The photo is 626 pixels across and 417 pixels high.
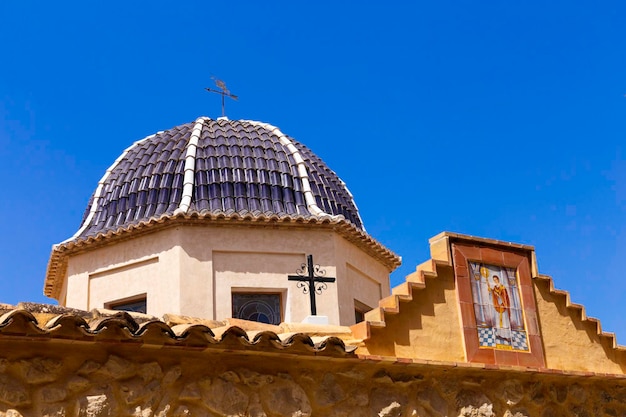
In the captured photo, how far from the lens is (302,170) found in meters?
14.3

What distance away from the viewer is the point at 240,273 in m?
12.7

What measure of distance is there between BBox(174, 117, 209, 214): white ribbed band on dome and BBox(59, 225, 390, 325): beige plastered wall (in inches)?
16.9

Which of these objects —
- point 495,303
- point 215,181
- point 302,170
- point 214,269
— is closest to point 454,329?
point 495,303

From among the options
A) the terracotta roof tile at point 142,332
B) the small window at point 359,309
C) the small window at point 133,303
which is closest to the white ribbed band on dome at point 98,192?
the small window at point 133,303

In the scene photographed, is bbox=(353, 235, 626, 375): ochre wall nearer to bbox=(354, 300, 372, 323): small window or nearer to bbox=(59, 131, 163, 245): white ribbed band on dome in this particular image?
bbox=(354, 300, 372, 323): small window

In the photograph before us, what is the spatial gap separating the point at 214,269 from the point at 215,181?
1675mm

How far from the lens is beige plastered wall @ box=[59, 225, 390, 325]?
12438 millimetres

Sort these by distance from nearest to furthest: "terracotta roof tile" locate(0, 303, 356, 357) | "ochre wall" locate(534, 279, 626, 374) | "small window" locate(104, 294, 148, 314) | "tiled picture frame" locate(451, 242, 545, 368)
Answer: "terracotta roof tile" locate(0, 303, 356, 357) → "tiled picture frame" locate(451, 242, 545, 368) → "ochre wall" locate(534, 279, 626, 374) → "small window" locate(104, 294, 148, 314)

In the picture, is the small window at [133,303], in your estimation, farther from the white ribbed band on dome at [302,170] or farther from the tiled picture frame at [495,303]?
the tiled picture frame at [495,303]

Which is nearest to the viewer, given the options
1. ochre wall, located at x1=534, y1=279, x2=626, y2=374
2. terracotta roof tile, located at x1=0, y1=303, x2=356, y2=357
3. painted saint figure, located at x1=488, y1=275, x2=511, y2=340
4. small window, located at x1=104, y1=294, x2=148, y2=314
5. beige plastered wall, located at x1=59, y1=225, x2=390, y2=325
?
terracotta roof tile, located at x1=0, y1=303, x2=356, y2=357

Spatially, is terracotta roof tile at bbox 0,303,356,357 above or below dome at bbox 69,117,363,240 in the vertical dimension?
below

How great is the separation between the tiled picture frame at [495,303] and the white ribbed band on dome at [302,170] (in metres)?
4.81

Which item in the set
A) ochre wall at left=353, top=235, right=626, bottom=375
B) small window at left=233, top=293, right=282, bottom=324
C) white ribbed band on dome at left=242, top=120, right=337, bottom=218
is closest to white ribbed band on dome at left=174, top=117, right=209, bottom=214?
white ribbed band on dome at left=242, top=120, right=337, bottom=218

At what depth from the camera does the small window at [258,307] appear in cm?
1261
